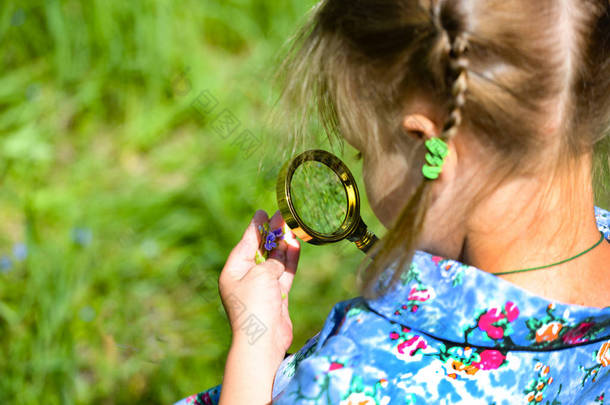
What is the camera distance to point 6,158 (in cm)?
243

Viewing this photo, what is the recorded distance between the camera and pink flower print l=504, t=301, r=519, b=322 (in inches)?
39.2

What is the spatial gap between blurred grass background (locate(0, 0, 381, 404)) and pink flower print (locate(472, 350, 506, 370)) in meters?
0.59

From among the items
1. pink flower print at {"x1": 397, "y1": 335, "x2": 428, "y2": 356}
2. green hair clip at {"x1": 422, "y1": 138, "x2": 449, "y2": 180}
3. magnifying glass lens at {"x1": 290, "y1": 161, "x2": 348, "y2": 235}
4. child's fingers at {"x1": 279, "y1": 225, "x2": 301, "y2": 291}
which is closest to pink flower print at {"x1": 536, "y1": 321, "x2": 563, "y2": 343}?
pink flower print at {"x1": 397, "y1": 335, "x2": 428, "y2": 356}

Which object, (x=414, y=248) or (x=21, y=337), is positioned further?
(x=21, y=337)

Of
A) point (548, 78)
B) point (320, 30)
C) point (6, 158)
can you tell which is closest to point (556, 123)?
point (548, 78)

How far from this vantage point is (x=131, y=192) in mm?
2410

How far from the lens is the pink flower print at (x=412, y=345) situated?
3.38 ft

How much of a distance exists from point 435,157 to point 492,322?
28 cm

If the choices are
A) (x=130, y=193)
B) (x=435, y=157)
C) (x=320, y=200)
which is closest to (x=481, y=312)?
(x=435, y=157)

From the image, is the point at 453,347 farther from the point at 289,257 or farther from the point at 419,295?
the point at 289,257

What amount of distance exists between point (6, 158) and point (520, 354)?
Answer: 209 centimetres

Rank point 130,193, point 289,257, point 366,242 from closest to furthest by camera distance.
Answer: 1. point 366,242
2. point 289,257
3. point 130,193

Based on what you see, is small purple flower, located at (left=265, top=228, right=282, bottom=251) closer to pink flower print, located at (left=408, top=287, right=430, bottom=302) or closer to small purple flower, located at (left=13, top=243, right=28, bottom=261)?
pink flower print, located at (left=408, top=287, right=430, bottom=302)

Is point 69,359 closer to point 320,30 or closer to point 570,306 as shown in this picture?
point 320,30
